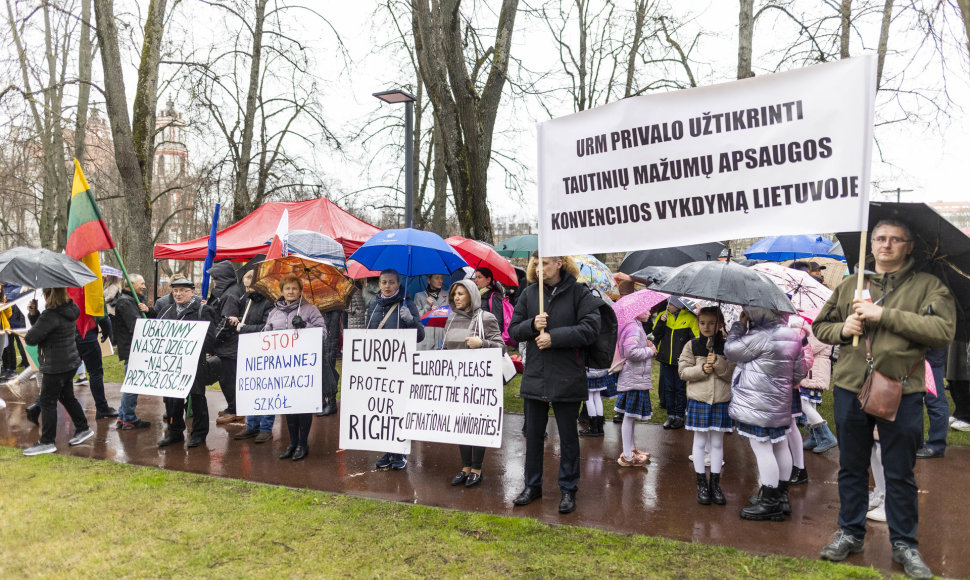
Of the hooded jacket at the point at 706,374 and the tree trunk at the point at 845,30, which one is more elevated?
the tree trunk at the point at 845,30

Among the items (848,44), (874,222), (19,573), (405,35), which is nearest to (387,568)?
(19,573)

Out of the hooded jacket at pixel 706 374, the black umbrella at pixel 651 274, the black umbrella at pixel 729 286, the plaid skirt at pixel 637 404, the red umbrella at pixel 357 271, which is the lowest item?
the plaid skirt at pixel 637 404

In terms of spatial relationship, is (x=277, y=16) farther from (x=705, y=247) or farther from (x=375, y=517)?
(x=375, y=517)

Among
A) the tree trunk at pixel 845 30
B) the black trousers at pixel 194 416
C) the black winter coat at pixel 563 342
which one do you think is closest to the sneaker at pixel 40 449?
the black trousers at pixel 194 416

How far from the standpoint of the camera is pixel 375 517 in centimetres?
491

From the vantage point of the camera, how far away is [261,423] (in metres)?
7.61

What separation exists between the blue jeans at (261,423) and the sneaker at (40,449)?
1966 millimetres

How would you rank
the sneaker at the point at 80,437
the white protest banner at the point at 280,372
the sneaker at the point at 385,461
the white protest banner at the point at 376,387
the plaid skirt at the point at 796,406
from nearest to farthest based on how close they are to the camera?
the plaid skirt at the point at 796,406
the white protest banner at the point at 376,387
the sneaker at the point at 385,461
the white protest banner at the point at 280,372
the sneaker at the point at 80,437

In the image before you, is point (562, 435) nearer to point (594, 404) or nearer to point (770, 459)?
point (770, 459)

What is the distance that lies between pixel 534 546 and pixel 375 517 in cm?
130

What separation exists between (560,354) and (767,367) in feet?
4.86

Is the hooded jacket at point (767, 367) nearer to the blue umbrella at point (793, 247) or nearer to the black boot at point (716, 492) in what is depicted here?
the black boot at point (716, 492)

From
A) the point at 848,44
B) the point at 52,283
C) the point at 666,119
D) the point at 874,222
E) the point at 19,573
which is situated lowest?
the point at 19,573

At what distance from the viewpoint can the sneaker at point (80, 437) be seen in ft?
23.8
